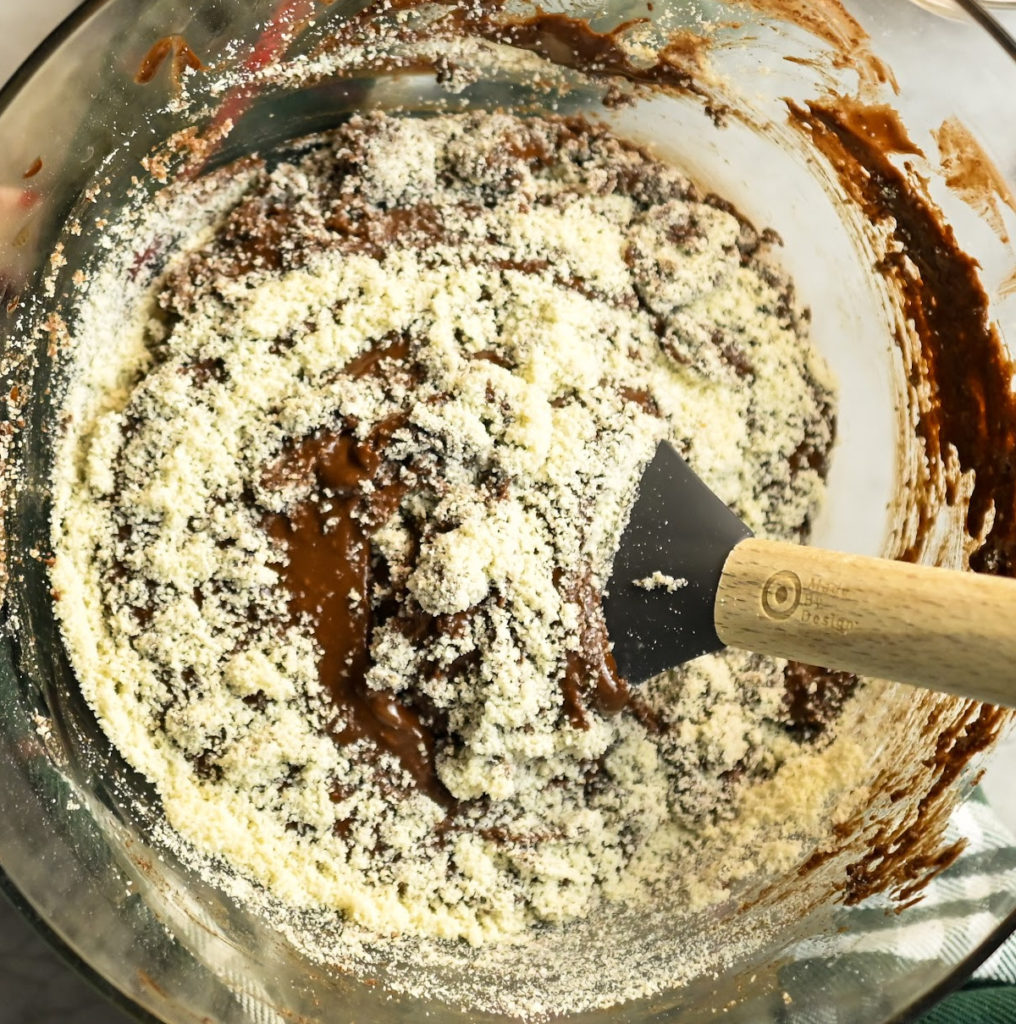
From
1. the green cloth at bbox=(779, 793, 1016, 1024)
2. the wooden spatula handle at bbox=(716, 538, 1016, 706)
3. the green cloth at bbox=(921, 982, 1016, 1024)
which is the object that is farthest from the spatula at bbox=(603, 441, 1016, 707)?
the green cloth at bbox=(921, 982, 1016, 1024)

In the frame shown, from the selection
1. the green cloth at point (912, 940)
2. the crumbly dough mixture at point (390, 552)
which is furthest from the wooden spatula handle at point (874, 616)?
the green cloth at point (912, 940)

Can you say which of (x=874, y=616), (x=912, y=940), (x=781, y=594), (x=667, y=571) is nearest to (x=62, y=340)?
(x=667, y=571)

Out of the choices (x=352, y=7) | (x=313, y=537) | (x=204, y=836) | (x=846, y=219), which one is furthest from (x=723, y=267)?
(x=204, y=836)

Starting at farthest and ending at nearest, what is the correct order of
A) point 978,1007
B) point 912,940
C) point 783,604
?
1. point 978,1007
2. point 912,940
3. point 783,604

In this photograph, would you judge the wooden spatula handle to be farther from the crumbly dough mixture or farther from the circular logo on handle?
the crumbly dough mixture

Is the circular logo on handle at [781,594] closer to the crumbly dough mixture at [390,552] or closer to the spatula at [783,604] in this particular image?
the spatula at [783,604]

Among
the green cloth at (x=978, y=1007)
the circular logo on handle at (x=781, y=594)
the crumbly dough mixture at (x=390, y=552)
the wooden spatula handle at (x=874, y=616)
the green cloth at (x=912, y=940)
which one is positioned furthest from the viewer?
the green cloth at (x=978, y=1007)

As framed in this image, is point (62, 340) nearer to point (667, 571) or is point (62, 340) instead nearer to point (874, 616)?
point (667, 571)
